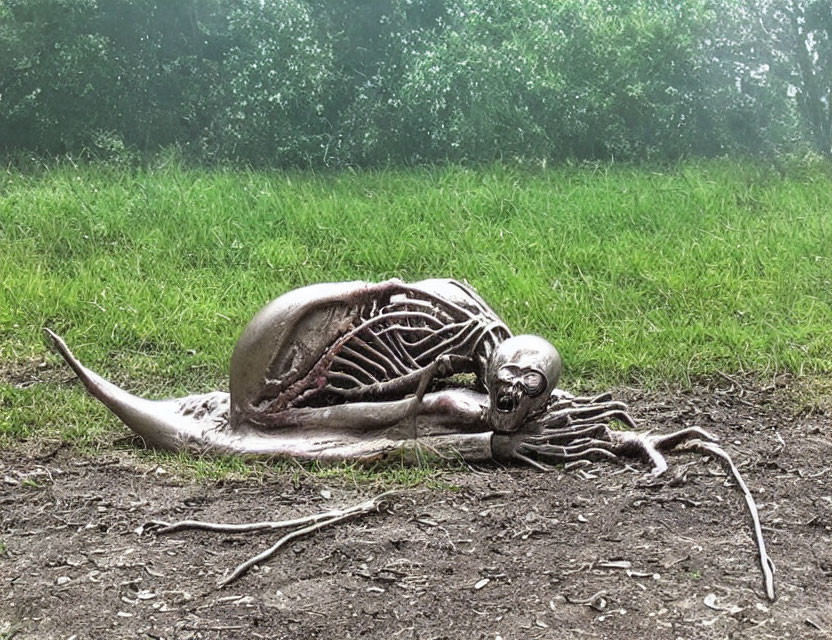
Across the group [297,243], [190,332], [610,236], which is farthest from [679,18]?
[190,332]

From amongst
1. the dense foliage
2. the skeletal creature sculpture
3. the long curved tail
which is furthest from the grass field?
the skeletal creature sculpture

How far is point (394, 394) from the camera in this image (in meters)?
4.08

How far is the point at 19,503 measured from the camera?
3842 mm

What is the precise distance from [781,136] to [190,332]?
3799mm

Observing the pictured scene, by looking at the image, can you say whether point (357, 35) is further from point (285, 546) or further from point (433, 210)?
point (285, 546)

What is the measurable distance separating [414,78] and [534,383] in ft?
11.9

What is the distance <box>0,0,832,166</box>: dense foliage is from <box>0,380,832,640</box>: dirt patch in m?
3.19

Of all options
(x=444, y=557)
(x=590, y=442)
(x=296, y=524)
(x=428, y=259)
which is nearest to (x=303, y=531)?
(x=296, y=524)

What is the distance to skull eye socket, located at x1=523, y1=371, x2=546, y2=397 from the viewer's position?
3779mm

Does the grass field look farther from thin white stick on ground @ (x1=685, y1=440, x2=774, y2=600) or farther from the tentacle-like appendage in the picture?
thin white stick on ground @ (x1=685, y1=440, x2=774, y2=600)

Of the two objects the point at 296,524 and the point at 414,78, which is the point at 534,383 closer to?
the point at 296,524

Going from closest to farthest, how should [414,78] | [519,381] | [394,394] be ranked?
[519,381] → [394,394] → [414,78]

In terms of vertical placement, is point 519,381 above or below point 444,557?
above

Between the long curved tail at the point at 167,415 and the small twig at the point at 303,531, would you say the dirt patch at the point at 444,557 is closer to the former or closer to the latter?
the small twig at the point at 303,531
